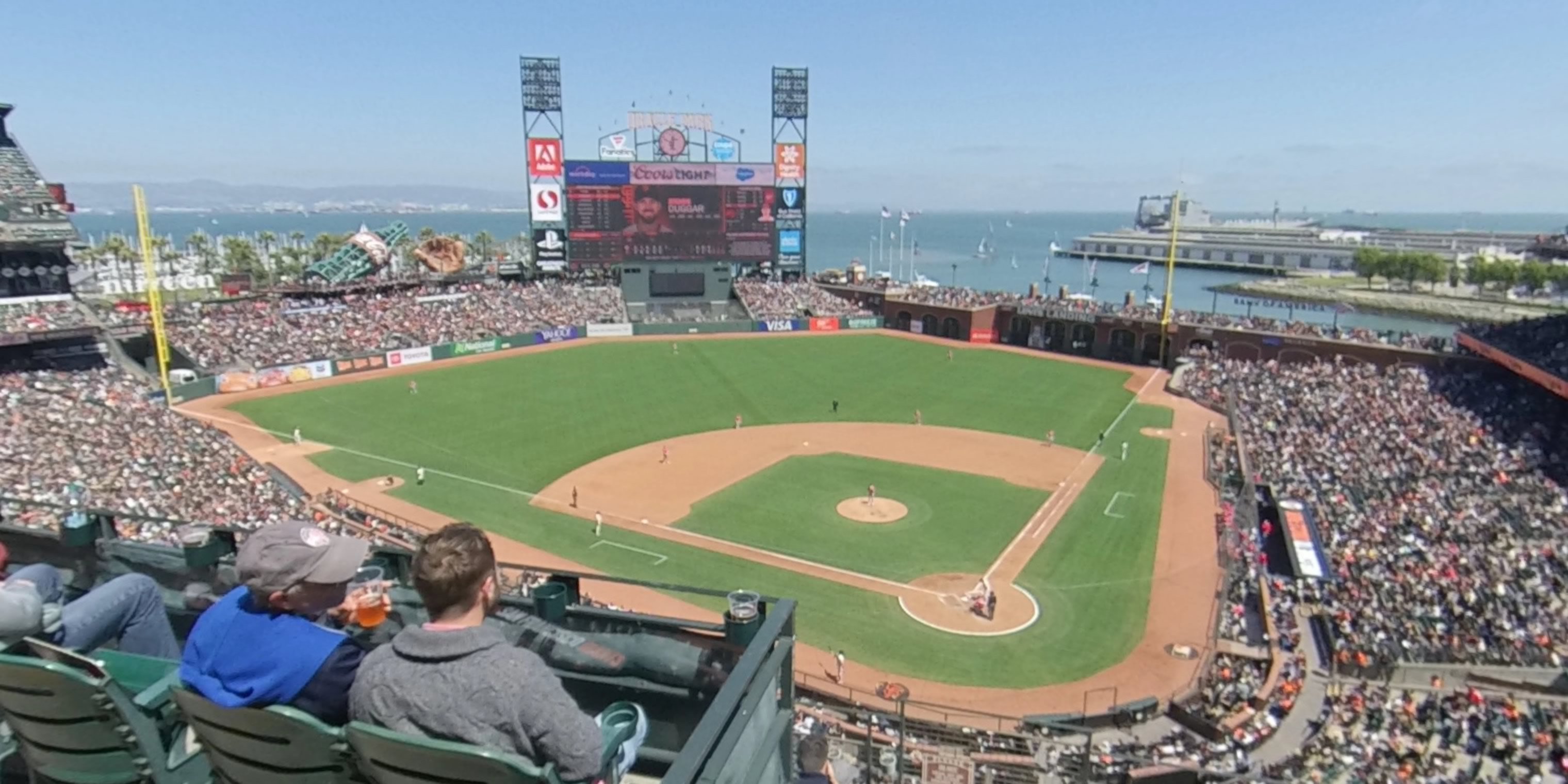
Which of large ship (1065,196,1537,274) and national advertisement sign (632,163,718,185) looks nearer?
national advertisement sign (632,163,718,185)

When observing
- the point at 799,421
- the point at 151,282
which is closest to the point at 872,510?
the point at 799,421

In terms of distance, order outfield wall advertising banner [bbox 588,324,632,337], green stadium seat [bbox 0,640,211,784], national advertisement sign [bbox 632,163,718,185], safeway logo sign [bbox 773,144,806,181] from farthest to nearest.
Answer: safeway logo sign [bbox 773,144,806,181] < national advertisement sign [bbox 632,163,718,185] < outfield wall advertising banner [bbox 588,324,632,337] < green stadium seat [bbox 0,640,211,784]

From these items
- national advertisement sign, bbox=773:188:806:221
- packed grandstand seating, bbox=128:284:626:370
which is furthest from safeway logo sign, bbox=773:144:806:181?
packed grandstand seating, bbox=128:284:626:370

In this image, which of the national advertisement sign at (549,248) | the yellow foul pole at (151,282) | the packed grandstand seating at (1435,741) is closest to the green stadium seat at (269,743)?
the packed grandstand seating at (1435,741)

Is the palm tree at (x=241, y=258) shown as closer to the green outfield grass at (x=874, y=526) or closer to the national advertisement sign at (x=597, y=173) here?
the national advertisement sign at (x=597, y=173)

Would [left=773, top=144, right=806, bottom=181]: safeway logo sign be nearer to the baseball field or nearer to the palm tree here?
the baseball field
